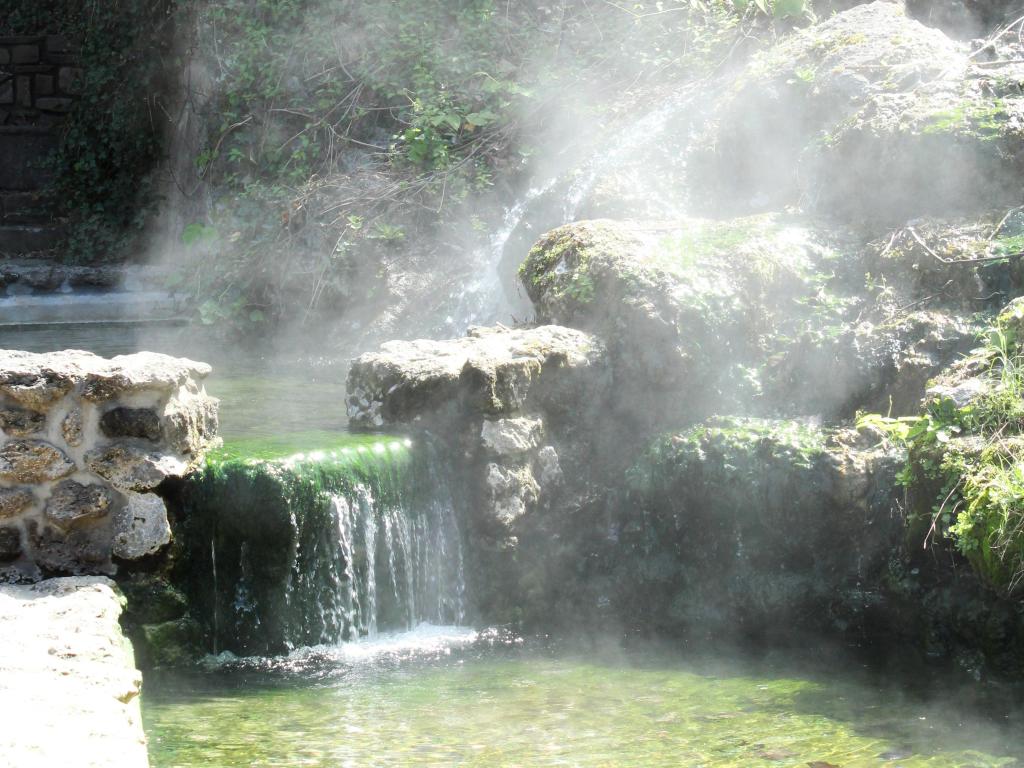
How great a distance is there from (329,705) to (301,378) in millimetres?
4208

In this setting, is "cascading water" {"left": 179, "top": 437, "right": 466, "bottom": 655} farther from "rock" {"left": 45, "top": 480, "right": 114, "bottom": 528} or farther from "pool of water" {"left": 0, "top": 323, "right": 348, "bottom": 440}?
"pool of water" {"left": 0, "top": 323, "right": 348, "bottom": 440}

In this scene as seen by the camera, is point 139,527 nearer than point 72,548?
No

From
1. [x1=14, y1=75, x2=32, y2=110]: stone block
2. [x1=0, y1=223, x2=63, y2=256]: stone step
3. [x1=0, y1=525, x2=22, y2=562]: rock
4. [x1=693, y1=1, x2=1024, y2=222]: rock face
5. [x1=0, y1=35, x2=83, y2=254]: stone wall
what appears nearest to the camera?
[x1=0, y1=525, x2=22, y2=562]: rock

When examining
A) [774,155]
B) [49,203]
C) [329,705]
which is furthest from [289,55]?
[329,705]

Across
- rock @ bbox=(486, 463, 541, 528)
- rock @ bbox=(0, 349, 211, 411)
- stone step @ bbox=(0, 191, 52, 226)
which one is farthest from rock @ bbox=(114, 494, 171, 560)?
stone step @ bbox=(0, 191, 52, 226)

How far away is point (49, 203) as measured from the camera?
14.4 m

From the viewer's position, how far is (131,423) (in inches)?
203

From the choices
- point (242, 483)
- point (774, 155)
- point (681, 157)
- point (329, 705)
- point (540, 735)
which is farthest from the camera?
point (681, 157)

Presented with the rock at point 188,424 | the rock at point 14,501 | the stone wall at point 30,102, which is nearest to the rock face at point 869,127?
the rock at point 188,424

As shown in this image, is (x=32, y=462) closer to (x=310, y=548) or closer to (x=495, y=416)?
(x=310, y=548)

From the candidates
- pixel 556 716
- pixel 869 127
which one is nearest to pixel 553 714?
pixel 556 716

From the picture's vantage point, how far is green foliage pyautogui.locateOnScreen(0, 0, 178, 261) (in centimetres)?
1321

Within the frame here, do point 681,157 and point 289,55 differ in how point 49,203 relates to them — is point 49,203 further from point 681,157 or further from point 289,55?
point 681,157

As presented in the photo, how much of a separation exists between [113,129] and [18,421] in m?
9.52
